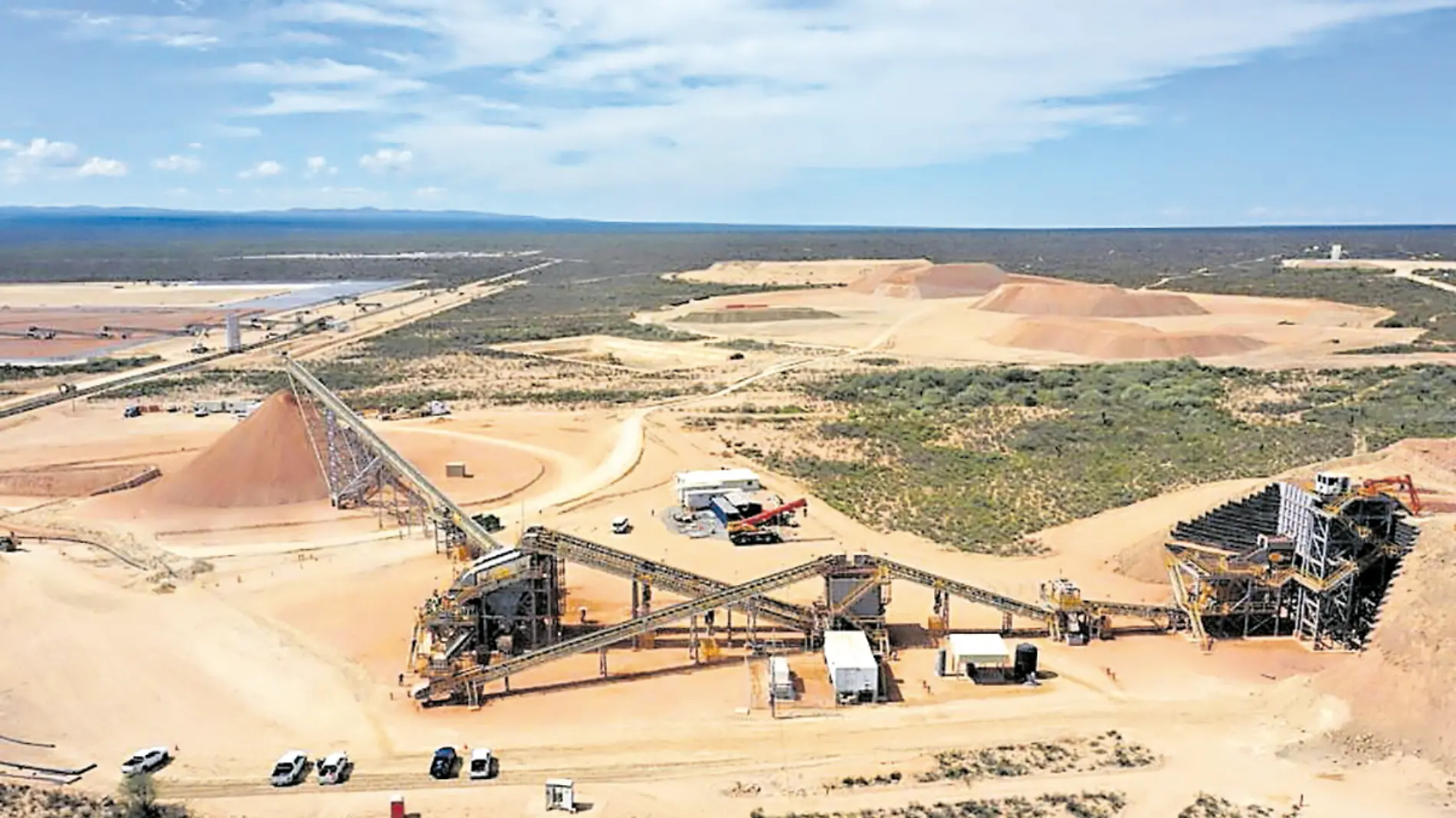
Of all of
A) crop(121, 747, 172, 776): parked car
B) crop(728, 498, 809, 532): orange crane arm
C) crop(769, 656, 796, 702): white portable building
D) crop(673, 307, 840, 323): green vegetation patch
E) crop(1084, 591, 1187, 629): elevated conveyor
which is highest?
crop(673, 307, 840, 323): green vegetation patch

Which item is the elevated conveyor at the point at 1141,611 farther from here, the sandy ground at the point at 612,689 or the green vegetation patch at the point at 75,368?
the green vegetation patch at the point at 75,368

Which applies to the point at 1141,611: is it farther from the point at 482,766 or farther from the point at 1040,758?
the point at 482,766

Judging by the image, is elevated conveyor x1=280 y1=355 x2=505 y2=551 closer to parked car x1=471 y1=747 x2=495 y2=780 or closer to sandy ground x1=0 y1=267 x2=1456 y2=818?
sandy ground x1=0 y1=267 x2=1456 y2=818

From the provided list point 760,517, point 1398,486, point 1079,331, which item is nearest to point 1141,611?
point 1398,486

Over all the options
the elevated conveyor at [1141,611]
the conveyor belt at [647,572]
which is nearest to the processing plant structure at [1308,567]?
the elevated conveyor at [1141,611]

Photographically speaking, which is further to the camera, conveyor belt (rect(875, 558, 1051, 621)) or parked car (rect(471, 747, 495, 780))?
conveyor belt (rect(875, 558, 1051, 621))

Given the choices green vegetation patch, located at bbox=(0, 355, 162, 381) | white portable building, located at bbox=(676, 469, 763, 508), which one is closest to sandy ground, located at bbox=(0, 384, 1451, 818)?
white portable building, located at bbox=(676, 469, 763, 508)
